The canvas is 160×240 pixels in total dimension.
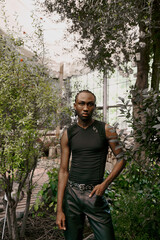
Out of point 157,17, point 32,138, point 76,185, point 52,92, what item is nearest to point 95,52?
point 157,17

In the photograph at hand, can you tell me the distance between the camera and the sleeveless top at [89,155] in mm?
1629

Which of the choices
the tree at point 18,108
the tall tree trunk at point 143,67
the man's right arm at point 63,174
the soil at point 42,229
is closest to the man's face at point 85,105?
the man's right arm at point 63,174

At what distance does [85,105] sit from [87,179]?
541mm

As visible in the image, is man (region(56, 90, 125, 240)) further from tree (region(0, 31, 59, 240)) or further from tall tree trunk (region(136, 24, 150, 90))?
tall tree trunk (region(136, 24, 150, 90))

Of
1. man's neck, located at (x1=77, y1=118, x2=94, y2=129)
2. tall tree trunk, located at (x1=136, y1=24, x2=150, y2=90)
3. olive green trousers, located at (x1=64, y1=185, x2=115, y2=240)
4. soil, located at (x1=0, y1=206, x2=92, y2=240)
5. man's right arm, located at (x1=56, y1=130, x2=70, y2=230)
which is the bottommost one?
soil, located at (x1=0, y1=206, x2=92, y2=240)

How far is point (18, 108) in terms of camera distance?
8.18ft

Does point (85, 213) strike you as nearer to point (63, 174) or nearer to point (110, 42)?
point (63, 174)

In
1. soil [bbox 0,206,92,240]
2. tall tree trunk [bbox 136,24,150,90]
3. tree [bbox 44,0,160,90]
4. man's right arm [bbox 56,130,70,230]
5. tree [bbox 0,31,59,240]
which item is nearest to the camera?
man's right arm [bbox 56,130,70,230]

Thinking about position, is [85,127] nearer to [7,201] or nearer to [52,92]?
[52,92]

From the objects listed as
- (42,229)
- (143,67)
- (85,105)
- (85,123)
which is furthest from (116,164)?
(143,67)

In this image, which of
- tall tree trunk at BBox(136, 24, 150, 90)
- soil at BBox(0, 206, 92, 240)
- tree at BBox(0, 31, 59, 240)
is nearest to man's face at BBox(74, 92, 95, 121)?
tree at BBox(0, 31, 59, 240)

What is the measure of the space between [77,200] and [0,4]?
8.07 feet

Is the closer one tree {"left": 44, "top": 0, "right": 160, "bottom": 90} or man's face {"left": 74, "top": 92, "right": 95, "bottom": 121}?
man's face {"left": 74, "top": 92, "right": 95, "bottom": 121}

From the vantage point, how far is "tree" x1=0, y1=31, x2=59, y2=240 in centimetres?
232
